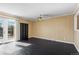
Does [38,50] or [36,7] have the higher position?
[36,7]

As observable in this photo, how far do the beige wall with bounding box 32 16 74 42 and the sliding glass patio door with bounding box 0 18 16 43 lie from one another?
3159mm

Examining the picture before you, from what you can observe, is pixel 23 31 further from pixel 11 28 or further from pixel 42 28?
pixel 42 28

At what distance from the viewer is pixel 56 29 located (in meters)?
7.95

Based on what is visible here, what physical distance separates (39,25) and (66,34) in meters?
3.75

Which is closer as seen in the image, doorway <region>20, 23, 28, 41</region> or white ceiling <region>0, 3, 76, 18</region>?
white ceiling <region>0, 3, 76, 18</region>

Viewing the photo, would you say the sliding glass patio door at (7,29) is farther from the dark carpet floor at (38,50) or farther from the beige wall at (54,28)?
the dark carpet floor at (38,50)

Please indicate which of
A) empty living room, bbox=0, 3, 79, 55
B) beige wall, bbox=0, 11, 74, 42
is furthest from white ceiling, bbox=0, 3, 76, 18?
beige wall, bbox=0, 11, 74, 42

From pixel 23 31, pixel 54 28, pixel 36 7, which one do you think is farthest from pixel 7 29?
pixel 54 28

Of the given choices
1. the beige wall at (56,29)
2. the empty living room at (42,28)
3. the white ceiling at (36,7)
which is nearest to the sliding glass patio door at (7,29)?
the empty living room at (42,28)

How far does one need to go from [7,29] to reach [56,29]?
421 centimetres

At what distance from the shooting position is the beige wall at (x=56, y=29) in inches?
271

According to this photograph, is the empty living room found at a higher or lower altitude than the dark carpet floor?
higher

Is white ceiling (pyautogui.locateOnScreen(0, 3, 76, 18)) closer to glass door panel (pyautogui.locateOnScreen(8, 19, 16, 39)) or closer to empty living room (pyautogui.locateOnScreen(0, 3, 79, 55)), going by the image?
empty living room (pyautogui.locateOnScreen(0, 3, 79, 55))

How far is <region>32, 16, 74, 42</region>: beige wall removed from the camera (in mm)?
6871
